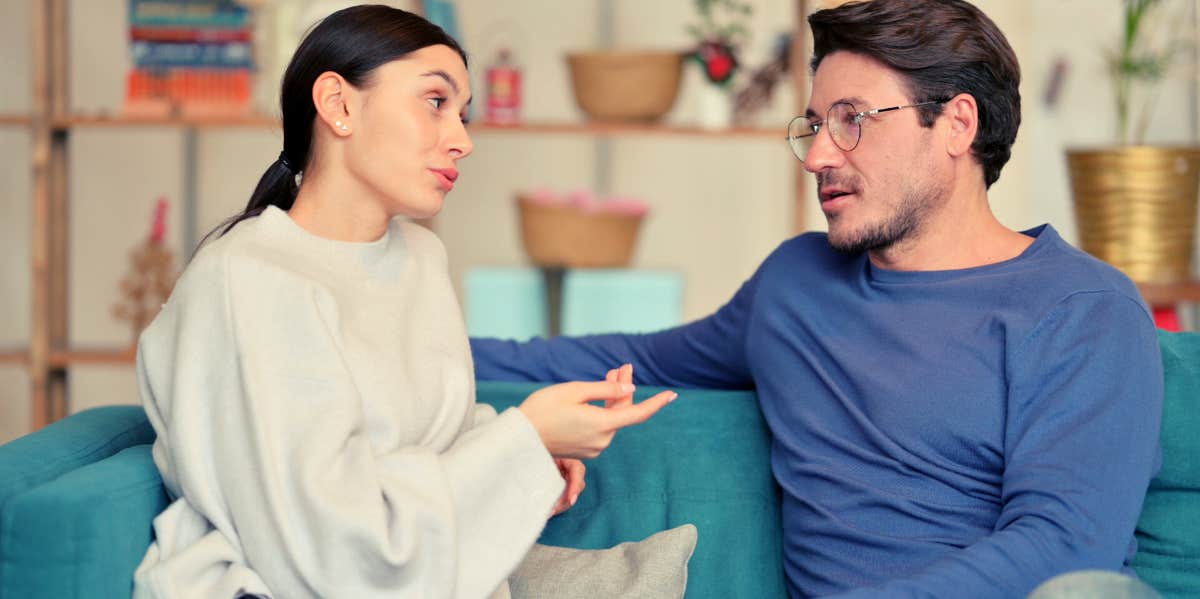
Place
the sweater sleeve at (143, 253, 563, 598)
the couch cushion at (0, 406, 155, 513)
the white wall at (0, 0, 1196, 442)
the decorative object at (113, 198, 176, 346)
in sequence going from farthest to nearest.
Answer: the white wall at (0, 0, 1196, 442)
the decorative object at (113, 198, 176, 346)
the couch cushion at (0, 406, 155, 513)
the sweater sleeve at (143, 253, 563, 598)

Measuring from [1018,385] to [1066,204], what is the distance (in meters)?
3.09

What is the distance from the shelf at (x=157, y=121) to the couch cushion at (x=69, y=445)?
159 centimetres

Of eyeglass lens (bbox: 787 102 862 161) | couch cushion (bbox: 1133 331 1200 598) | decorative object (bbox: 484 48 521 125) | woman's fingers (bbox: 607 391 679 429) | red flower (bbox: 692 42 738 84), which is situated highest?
red flower (bbox: 692 42 738 84)

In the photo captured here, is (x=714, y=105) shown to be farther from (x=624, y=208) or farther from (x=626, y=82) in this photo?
(x=624, y=208)

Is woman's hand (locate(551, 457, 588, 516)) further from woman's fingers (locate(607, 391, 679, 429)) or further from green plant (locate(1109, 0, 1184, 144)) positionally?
green plant (locate(1109, 0, 1184, 144))

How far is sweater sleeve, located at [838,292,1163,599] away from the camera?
4.75 feet

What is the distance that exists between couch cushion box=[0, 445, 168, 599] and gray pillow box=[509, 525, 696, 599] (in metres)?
0.49

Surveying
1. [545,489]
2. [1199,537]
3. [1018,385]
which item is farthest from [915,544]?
[545,489]

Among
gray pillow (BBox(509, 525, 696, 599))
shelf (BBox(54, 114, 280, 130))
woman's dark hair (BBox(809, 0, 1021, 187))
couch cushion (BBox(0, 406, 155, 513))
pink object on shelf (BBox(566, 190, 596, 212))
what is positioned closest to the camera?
couch cushion (BBox(0, 406, 155, 513))

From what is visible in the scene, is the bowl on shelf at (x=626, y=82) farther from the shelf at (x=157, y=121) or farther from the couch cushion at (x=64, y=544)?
the couch cushion at (x=64, y=544)

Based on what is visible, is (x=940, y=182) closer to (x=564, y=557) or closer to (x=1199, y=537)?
(x=1199, y=537)

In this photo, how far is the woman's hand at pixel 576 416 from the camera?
57.1 inches

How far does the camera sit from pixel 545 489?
4.68ft

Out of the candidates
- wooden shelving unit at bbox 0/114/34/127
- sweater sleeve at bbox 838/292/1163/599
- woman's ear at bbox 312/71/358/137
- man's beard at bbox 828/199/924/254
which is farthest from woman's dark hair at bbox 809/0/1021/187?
wooden shelving unit at bbox 0/114/34/127
